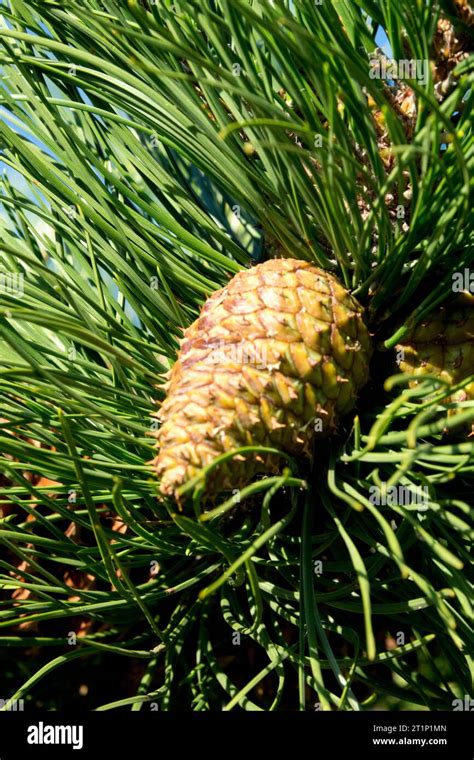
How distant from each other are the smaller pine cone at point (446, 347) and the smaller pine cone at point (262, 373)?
1.4 inches

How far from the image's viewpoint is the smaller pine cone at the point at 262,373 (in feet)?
1.48

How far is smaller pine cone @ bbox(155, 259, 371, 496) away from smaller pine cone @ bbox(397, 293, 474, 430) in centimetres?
4

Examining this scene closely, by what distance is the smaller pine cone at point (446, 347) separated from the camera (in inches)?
21.0

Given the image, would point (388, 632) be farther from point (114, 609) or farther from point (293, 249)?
point (293, 249)

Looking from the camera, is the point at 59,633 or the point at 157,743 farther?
the point at 59,633

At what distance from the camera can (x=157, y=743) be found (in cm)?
58

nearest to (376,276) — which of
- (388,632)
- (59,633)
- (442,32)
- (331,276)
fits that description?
(331,276)

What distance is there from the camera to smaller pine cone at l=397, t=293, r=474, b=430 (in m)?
0.53

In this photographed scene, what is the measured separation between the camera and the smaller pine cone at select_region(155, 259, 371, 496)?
45 centimetres

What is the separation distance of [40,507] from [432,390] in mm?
411

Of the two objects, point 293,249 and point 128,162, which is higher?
point 128,162

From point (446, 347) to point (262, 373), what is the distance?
0.15 metres

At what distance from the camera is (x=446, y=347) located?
0.54m

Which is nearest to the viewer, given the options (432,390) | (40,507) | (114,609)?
(432,390)
